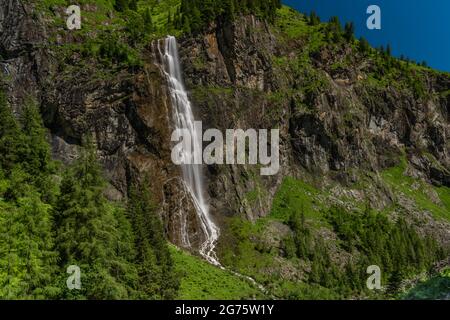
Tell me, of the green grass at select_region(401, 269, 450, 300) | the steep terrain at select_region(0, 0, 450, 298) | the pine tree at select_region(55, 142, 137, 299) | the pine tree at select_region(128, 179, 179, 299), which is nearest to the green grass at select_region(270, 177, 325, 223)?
the steep terrain at select_region(0, 0, 450, 298)

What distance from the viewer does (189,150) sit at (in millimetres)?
84188

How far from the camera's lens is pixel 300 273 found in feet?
261

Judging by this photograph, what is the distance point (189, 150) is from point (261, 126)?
26154 mm

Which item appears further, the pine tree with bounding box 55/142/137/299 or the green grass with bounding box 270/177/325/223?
the green grass with bounding box 270/177/325/223

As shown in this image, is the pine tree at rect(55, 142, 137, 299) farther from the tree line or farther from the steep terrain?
the steep terrain

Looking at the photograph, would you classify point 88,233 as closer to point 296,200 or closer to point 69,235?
point 69,235

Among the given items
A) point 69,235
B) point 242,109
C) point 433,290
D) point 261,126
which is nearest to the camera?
point 433,290

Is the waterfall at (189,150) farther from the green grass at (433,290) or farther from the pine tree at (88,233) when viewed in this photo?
the green grass at (433,290)

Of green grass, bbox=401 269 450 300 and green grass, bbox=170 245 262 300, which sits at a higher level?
green grass, bbox=401 269 450 300

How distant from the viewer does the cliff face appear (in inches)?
3285

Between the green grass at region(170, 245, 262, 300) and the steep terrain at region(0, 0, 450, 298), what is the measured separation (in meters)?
1.33

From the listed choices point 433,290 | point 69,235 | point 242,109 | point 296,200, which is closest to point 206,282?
point 69,235
